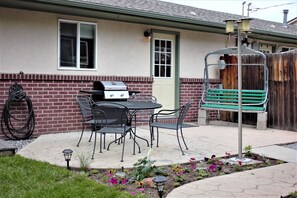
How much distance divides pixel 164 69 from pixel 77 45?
2.69 m

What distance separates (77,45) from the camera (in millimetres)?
7605

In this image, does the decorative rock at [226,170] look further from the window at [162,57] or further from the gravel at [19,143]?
the window at [162,57]

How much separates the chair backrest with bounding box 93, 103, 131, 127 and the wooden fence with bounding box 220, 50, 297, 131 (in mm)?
4811

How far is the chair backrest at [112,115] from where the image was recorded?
5.09 meters

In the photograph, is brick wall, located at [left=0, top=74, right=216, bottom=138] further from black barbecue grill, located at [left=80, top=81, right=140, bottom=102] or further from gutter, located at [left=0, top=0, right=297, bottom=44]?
gutter, located at [left=0, top=0, right=297, bottom=44]

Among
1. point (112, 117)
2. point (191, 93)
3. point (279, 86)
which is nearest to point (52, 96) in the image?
point (112, 117)

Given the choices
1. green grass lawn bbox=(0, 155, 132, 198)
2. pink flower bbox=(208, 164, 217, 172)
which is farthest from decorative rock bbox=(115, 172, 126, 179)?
pink flower bbox=(208, 164, 217, 172)

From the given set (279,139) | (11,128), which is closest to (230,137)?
(279,139)

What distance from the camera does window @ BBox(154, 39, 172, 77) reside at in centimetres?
910

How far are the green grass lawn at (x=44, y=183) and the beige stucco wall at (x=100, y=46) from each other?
124 inches

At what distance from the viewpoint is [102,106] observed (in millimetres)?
5176

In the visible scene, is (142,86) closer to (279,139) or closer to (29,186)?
(279,139)

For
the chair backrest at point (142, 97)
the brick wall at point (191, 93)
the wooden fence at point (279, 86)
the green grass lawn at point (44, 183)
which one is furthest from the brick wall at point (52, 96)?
the wooden fence at point (279, 86)

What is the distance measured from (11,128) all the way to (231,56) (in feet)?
21.2
